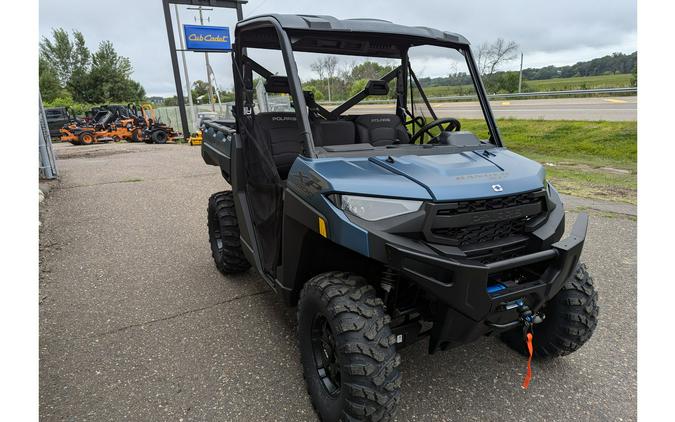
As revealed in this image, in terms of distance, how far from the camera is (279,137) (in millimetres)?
2955

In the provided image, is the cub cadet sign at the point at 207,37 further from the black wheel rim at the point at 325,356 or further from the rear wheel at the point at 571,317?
the rear wheel at the point at 571,317

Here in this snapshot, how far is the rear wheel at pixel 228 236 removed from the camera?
11.9 feet

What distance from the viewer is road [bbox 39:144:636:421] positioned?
7.42 feet

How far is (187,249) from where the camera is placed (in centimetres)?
468

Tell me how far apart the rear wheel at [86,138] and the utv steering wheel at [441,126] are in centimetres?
1892

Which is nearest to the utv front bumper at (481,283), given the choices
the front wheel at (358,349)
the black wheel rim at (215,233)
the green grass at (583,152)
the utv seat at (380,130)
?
the front wheel at (358,349)

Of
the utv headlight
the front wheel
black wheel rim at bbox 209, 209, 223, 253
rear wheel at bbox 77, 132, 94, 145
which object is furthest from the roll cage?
rear wheel at bbox 77, 132, 94, 145

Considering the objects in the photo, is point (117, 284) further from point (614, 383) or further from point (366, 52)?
point (614, 383)

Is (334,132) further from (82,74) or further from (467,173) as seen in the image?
(82,74)

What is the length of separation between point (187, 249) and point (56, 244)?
1635mm

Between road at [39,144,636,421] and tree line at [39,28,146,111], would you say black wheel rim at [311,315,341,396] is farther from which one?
tree line at [39,28,146,111]

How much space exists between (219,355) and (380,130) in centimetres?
194

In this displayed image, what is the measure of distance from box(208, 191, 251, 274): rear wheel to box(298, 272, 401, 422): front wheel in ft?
5.59

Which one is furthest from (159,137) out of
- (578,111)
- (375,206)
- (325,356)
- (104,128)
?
(375,206)
